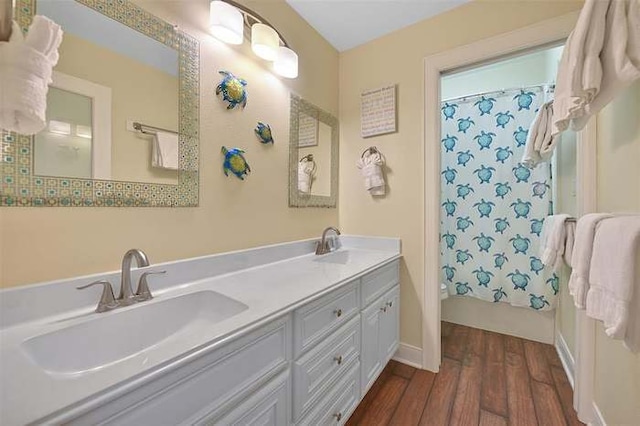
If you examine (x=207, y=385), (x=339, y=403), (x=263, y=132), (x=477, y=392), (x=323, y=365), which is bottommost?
(x=477, y=392)

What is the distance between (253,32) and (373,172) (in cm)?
110

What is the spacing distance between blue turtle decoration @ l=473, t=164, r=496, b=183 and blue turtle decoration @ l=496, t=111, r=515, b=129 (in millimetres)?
358

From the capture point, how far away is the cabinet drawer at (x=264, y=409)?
68cm

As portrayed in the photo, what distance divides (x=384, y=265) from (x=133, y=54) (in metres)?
1.54

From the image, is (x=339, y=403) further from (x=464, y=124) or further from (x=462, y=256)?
(x=464, y=124)

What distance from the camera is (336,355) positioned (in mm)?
1109

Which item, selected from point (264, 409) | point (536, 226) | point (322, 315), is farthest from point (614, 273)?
point (536, 226)

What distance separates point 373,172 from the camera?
185 cm

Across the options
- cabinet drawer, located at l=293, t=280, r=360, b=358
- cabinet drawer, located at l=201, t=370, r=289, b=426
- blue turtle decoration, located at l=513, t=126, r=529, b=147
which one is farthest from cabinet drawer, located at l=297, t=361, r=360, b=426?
blue turtle decoration, located at l=513, t=126, r=529, b=147

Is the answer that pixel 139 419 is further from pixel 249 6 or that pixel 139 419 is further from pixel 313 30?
pixel 313 30

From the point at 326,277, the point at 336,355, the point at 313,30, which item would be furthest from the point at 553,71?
the point at 336,355

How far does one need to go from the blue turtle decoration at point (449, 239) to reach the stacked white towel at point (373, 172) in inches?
38.9

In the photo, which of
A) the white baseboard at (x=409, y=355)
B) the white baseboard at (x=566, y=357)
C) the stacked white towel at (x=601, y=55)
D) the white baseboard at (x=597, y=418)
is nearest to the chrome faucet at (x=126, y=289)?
the stacked white towel at (x=601, y=55)

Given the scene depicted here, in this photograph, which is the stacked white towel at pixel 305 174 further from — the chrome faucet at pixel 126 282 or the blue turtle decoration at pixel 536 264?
the blue turtle decoration at pixel 536 264
